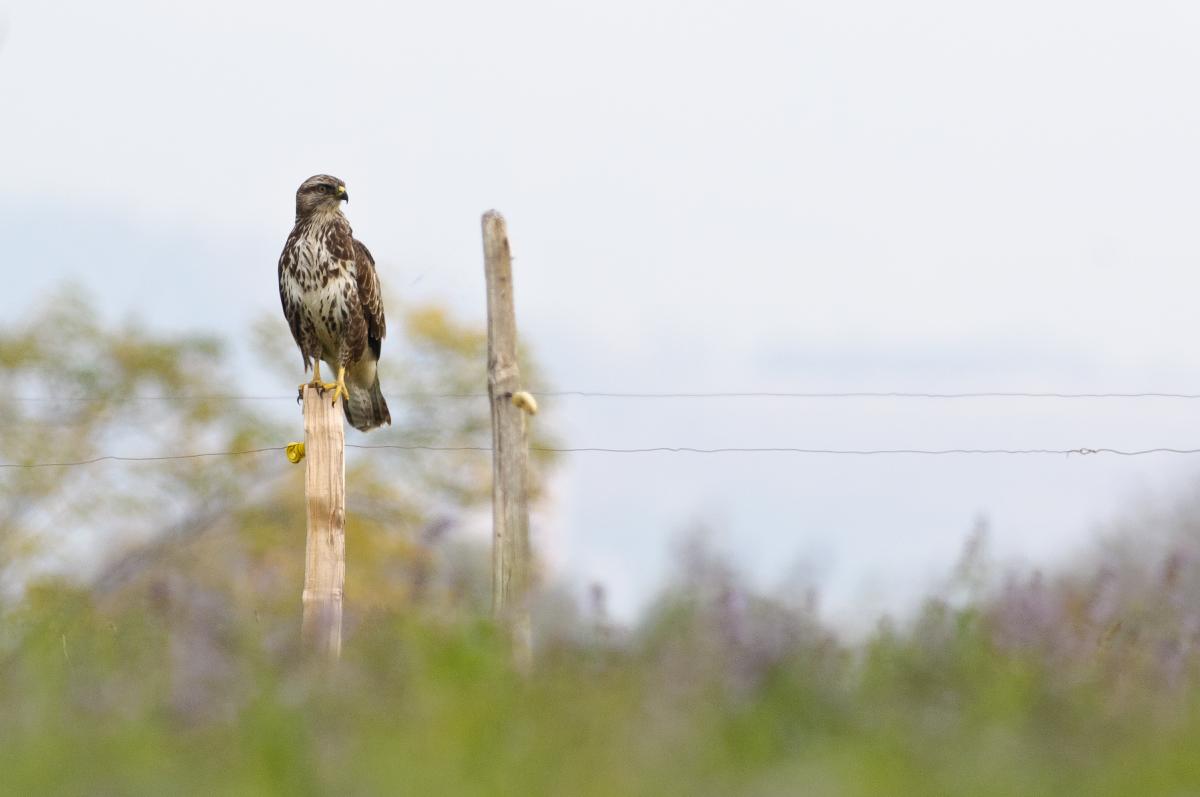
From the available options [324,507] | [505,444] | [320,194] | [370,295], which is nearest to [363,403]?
[370,295]

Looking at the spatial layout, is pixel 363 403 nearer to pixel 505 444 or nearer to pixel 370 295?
pixel 370 295

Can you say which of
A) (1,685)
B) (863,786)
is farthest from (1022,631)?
(1,685)

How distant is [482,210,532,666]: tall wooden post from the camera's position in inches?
257

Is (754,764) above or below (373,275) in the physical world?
below

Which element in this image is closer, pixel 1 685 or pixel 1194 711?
pixel 1194 711

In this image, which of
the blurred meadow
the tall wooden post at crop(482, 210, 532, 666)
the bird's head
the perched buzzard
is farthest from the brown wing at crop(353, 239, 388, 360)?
the blurred meadow

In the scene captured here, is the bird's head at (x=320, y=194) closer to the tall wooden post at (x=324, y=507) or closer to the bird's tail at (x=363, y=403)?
the bird's tail at (x=363, y=403)

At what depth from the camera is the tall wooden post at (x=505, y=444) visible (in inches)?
257

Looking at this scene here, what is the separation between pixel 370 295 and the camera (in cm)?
966

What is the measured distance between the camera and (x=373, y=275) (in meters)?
9.74

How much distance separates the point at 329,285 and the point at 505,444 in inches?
125

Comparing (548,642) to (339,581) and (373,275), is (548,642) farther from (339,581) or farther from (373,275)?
(373,275)

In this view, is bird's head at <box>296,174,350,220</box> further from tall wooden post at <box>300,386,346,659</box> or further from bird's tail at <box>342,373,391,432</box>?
tall wooden post at <box>300,386,346,659</box>

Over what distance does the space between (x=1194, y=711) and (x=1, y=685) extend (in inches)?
A: 109
